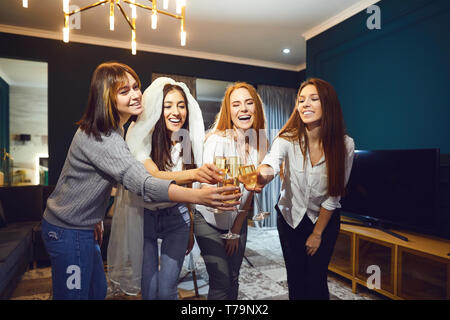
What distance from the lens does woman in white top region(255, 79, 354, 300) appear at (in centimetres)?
137

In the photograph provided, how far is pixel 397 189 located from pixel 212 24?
282cm

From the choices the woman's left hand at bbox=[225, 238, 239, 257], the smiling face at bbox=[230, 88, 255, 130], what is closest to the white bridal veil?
the smiling face at bbox=[230, 88, 255, 130]

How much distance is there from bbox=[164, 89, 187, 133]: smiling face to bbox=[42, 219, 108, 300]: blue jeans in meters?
→ 0.56

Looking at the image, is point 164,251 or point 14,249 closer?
point 164,251

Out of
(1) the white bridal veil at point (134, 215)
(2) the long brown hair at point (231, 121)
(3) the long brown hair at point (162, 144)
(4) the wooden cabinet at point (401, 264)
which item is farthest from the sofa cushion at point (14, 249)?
(4) the wooden cabinet at point (401, 264)

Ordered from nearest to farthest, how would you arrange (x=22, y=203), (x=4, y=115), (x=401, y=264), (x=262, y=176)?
(x=262, y=176), (x=401, y=264), (x=22, y=203), (x=4, y=115)

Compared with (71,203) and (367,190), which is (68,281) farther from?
(367,190)

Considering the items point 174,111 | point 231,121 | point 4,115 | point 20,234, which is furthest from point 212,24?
point 4,115

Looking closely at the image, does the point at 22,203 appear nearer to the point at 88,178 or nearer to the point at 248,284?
the point at 248,284

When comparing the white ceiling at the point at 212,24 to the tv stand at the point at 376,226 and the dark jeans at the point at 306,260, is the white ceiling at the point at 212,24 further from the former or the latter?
the dark jeans at the point at 306,260

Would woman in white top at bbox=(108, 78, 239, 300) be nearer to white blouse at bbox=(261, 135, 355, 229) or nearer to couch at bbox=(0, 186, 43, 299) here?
white blouse at bbox=(261, 135, 355, 229)

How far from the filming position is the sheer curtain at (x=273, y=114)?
529 cm

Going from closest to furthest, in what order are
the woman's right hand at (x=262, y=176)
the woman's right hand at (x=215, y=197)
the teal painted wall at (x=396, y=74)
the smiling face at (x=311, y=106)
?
the woman's right hand at (x=215, y=197) → the woman's right hand at (x=262, y=176) → the smiling face at (x=311, y=106) → the teal painted wall at (x=396, y=74)

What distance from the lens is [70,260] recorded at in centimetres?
112
